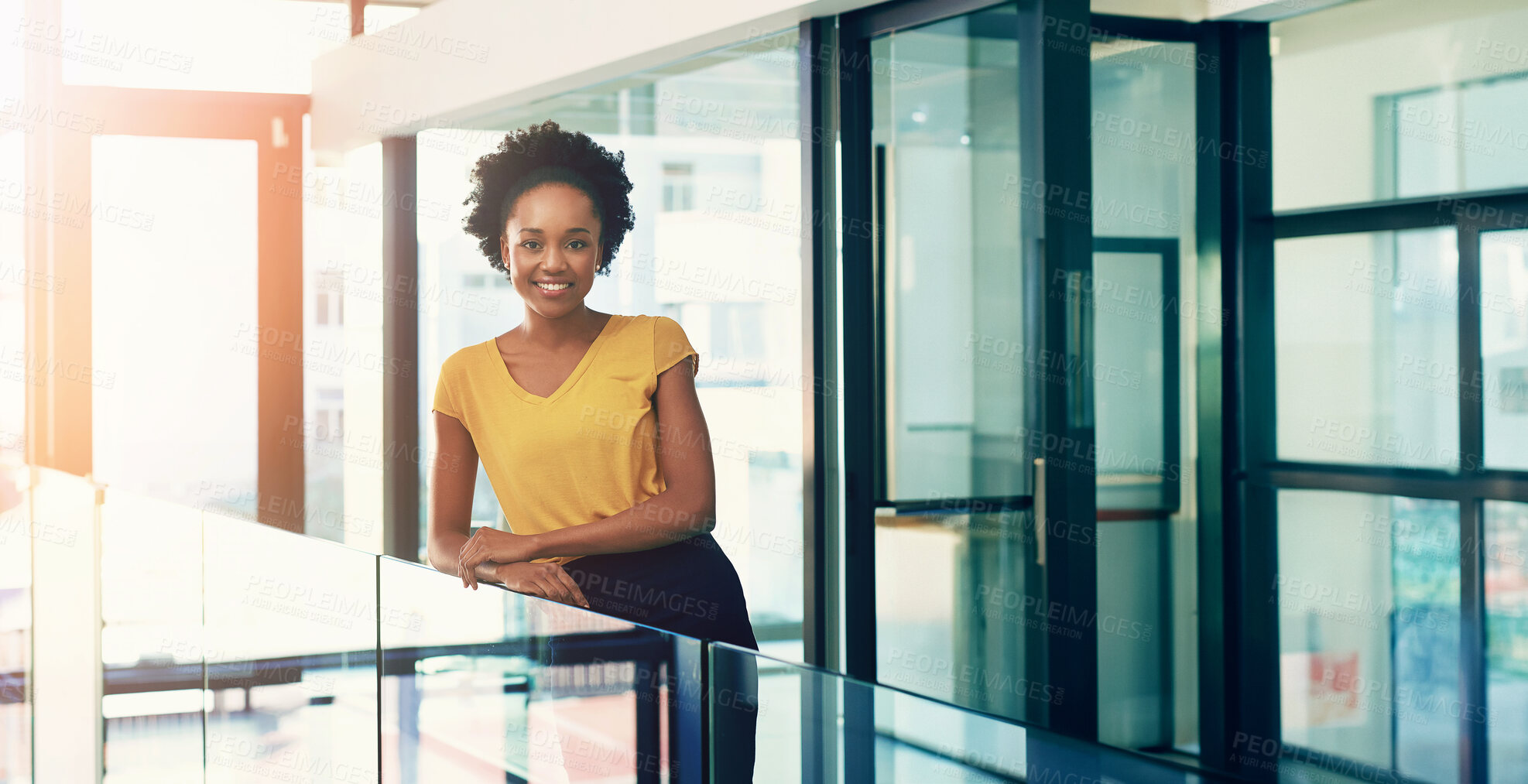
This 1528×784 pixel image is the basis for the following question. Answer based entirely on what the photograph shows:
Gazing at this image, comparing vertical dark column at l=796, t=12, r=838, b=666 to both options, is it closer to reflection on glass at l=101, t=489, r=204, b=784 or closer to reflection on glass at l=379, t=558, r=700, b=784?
reflection on glass at l=379, t=558, r=700, b=784

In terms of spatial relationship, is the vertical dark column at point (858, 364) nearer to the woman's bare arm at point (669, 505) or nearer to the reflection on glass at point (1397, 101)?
the woman's bare arm at point (669, 505)

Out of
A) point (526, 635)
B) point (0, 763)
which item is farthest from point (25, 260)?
point (526, 635)

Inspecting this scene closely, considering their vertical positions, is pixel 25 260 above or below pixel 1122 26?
below

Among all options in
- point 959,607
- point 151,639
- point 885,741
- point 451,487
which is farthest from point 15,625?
point 885,741

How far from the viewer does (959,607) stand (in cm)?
371

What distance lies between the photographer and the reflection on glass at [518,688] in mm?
1965

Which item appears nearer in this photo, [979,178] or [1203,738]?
[979,178]

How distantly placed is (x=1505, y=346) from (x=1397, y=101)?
835 millimetres

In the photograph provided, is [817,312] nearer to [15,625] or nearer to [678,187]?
[678,187]

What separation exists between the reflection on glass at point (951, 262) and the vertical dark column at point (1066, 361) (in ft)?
0.29

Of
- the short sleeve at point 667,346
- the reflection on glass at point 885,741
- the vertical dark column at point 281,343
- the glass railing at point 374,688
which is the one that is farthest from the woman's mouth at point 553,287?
the vertical dark column at point 281,343

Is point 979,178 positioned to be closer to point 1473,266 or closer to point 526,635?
point 1473,266

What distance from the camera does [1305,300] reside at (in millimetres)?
4172

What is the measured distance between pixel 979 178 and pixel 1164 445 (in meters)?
1.32
